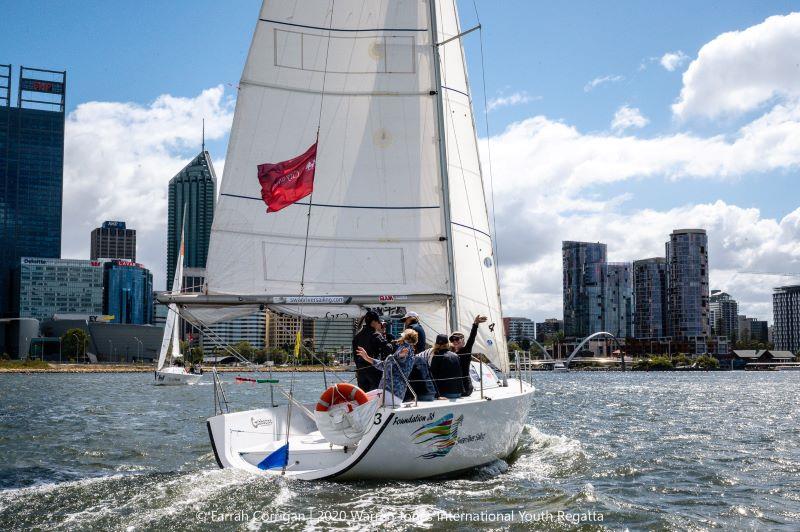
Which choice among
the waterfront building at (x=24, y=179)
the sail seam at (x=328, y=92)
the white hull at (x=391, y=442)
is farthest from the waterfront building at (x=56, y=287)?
the white hull at (x=391, y=442)

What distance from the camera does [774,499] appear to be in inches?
443

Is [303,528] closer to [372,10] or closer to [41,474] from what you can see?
[41,474]

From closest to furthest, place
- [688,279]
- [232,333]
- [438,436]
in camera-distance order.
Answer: [438,436], [232,333], [688,279]

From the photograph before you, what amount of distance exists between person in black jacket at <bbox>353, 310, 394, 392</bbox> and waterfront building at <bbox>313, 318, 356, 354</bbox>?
1.52 m

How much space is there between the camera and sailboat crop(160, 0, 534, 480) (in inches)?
535

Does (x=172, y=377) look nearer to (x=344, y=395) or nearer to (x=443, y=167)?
(x=443, y=167)

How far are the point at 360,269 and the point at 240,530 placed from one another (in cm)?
644

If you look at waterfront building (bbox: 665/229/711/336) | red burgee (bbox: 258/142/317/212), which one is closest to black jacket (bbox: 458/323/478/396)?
red burgee (bbox: 258/142/317/212)

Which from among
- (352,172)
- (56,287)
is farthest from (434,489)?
(56,287)

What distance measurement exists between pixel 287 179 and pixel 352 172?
1251 millimetres

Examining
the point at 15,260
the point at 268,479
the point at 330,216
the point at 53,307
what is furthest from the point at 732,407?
the point at 15,260

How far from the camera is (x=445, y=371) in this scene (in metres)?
12.3

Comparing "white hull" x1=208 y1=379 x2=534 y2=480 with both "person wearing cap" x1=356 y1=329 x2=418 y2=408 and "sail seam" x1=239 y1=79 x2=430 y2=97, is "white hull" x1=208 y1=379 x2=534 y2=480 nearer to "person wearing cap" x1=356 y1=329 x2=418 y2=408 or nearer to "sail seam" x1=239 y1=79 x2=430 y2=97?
"person wearing cap" x1=356 y1=329 x2=418 y2=408

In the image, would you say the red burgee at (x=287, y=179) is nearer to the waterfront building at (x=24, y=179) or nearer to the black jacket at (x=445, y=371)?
the black jacket at (x=445, y=371)
